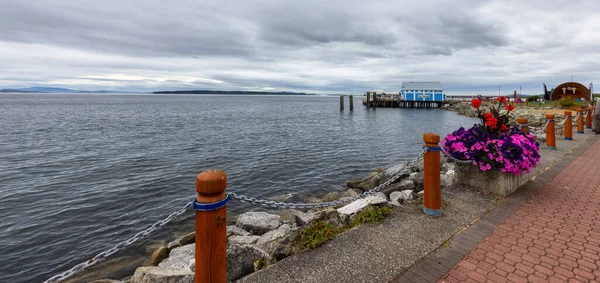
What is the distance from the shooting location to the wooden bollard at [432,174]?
439 centimetres

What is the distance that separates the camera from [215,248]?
95.0 inches

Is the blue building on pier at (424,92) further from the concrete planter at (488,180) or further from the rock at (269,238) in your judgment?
the rock at (269,238)

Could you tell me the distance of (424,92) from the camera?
259 feet

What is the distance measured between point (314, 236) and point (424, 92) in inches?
3247

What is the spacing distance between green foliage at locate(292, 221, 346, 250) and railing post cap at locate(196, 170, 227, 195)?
1.84m

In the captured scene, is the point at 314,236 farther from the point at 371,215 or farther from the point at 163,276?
the point at 163,276

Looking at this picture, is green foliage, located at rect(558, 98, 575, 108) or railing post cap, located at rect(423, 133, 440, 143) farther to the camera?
green foliage, located at rect(558, 98, 575, 108)

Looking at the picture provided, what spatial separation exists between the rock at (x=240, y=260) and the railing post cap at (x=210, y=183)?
5.08 ft

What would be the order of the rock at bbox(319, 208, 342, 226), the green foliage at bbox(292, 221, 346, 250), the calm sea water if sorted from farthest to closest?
1. the calm sea water
2. the rock at bbox(319, 208, 342, 226)
3. the green foliage at bbox(292, 221, 346, 250)

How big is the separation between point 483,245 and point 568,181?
13.9 ft

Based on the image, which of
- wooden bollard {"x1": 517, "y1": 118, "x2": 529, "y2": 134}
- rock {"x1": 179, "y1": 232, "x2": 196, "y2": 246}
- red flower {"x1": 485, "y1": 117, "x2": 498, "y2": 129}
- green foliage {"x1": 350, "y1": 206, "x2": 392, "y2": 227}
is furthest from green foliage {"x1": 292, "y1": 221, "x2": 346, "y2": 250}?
wooden bollard {"x1": 517, "y1": 118, "x2": 529, "y2": 134}

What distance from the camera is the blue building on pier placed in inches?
3061

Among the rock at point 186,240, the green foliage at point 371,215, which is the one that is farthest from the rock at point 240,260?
the rock at point 186,240

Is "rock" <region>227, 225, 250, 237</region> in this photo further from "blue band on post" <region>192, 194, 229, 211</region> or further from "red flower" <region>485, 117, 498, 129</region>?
"red flower" <region>485, 117, 498, 129</region>
